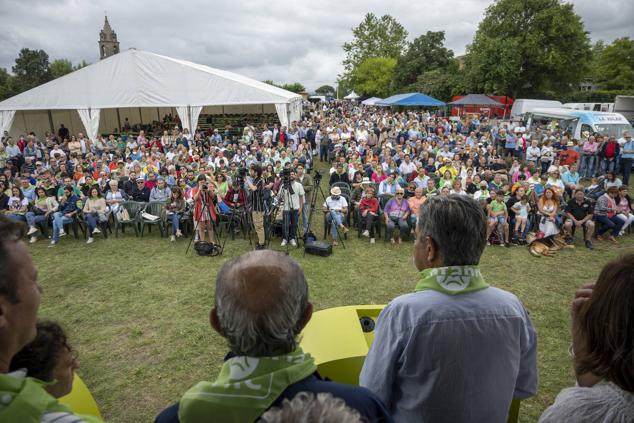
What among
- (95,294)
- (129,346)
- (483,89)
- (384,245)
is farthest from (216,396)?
(483,89)

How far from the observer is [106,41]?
58.7 metres

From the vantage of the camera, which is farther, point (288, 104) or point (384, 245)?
point (288, 104)

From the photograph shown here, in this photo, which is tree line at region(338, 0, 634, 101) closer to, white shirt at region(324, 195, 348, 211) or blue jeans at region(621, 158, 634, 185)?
blue jeans at region(621, 158, 634, 185)

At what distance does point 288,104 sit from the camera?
A: 1895 centimetres

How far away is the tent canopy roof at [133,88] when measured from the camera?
687 inches

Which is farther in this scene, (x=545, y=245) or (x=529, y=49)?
(x=529, y=49)

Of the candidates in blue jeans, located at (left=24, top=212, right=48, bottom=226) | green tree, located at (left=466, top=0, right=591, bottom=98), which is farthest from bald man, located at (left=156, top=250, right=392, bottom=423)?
green tree, located at (left=466, top=0, right=591, bottom=98)

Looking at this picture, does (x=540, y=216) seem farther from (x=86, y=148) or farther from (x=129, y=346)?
(x=86, y=148)

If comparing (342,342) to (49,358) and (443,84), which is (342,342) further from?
(443,84)

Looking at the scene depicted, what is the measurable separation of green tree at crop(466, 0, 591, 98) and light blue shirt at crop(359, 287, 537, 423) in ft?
108

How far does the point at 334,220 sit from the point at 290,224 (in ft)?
3.02

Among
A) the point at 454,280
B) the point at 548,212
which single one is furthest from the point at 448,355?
the point at 548,212

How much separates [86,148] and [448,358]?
59.2ft

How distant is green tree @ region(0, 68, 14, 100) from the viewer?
5149 centimetres
